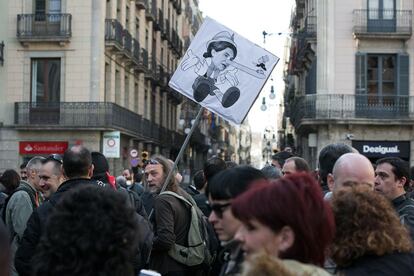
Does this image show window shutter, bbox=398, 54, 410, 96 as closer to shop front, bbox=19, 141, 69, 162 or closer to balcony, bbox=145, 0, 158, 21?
shop front, bbox=19, 141, 69, 162

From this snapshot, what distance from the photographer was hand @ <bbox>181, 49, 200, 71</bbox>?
25.5 feet

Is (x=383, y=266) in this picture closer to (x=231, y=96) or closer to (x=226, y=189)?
(x=226, y=189)

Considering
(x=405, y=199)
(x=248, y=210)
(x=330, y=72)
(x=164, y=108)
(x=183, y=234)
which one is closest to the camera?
(x=248, y=210)

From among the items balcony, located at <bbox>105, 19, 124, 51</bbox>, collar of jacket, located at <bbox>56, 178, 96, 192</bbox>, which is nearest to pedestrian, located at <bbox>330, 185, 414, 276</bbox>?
collar of jacket, located at <bbox>56, 178, 96, 192</bbox>

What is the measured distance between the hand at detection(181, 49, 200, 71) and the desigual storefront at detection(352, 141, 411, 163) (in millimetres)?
23173

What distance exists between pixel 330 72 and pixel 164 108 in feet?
68.9

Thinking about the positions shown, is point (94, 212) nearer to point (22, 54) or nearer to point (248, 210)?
A: point (248, 210)

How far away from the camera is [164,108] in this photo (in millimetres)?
49625

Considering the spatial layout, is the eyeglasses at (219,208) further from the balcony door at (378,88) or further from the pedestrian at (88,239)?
the balcony door at (378,88)

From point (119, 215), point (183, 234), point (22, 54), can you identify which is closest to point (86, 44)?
point (22, 54)

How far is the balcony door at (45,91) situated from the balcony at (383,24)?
1311 centimetres

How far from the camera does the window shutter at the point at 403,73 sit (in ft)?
97.3

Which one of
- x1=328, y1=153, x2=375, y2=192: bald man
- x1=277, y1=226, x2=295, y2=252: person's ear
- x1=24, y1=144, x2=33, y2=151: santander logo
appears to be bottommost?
x1=277, y1=226, x2=295, y2=252: person's ear

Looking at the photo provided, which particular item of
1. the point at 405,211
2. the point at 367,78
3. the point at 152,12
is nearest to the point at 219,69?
the point at 405,211
